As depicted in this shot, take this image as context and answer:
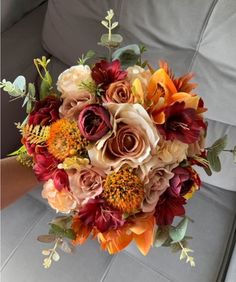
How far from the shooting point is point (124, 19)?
3.48 feet

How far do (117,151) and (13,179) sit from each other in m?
0.30

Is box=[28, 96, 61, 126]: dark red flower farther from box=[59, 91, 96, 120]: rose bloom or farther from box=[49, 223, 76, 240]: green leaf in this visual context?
box=[49, 223, 76, 240]: green leaf

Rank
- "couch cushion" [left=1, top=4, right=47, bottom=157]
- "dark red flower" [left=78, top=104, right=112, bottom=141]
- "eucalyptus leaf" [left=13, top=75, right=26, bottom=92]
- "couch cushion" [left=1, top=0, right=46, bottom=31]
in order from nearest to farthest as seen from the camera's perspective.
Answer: "dark red flower" [left=78, top=104, right=112, bottom=141], "eucalyptus leaf" [left=13, top=75, right=26, bottom=92], "couch cushion" [left=1, top=4, right=47, bottom=157], "couch cushion" [left=1, top=0, right=46, bottom=31]

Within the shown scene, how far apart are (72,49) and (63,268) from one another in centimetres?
66

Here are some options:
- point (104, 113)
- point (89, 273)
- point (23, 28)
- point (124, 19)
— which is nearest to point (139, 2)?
point (124, 19)

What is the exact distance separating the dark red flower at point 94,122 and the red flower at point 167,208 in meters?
0.14

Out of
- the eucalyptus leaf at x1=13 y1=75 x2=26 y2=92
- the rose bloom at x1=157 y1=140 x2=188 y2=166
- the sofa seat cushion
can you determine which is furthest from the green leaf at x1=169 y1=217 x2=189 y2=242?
the sofa seat cushion

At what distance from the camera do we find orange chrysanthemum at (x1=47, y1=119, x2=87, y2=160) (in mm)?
524

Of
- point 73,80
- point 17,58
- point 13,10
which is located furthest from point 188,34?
point 13,10

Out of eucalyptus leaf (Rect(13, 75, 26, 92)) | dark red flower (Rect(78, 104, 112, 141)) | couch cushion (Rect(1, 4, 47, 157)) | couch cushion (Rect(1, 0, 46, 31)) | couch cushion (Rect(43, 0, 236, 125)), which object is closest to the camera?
dark red flower (Rect(78, 104, 112, 141))

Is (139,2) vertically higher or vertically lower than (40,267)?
higher

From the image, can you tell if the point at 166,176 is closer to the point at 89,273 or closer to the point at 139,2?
the point at 89,273

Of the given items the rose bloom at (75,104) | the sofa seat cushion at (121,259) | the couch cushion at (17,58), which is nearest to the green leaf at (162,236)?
the rose bloom at (75,104)

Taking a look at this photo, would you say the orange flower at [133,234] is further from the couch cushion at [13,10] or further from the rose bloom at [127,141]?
the couch cushion at [13,10]
